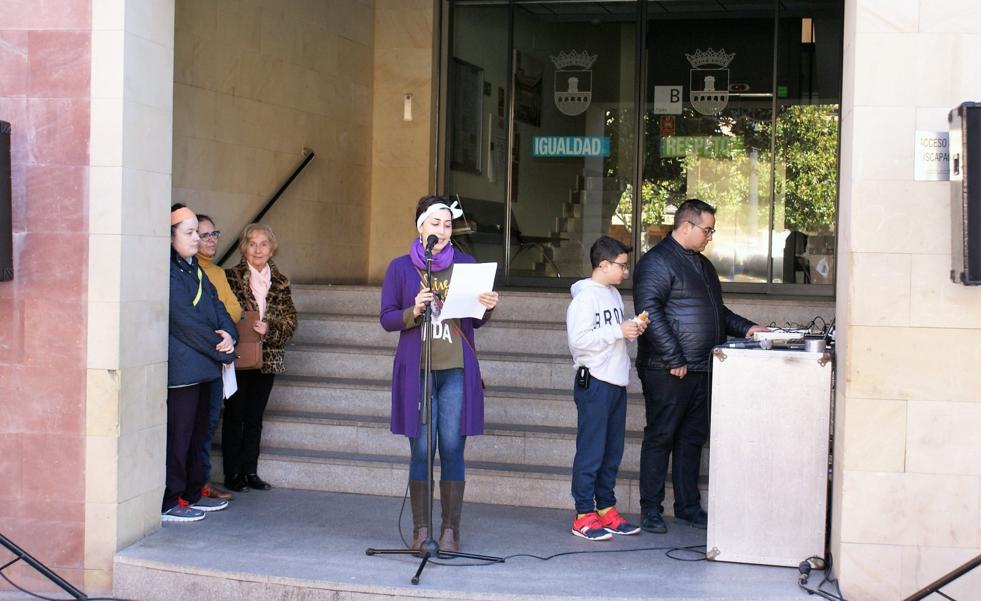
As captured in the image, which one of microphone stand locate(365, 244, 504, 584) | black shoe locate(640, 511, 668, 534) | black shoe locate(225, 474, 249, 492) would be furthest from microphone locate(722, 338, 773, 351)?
black shoe locate(225, 474, 249, 492)

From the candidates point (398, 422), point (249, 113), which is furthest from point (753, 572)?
→ point (249, 113)

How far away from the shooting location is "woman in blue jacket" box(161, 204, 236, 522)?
5.63 meters

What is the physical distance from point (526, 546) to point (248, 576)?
4.45ft

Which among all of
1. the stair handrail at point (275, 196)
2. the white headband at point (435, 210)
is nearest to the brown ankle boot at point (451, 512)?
the white headband at point (435, 210)

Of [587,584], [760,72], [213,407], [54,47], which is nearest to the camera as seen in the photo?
[587,584]

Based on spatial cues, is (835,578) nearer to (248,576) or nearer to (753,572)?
(753,572)

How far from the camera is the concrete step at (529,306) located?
25.8 ft

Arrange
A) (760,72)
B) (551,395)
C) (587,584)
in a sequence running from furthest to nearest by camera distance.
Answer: (760,72) < (551,395) < (587,584)

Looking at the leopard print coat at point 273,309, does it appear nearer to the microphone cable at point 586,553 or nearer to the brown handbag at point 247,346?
the brown handbag at point 247,346

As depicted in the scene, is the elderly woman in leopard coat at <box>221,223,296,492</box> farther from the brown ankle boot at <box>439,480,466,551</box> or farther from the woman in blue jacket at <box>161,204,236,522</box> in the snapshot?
the brown ankle boot at <box>439,480,466,551</box>

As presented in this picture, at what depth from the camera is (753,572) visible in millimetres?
4945

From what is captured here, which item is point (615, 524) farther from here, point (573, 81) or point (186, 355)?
point (573, 81)

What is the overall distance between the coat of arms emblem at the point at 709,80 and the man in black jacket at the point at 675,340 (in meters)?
4.83

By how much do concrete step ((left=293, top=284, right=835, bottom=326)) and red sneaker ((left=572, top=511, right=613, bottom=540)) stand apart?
2.69m
